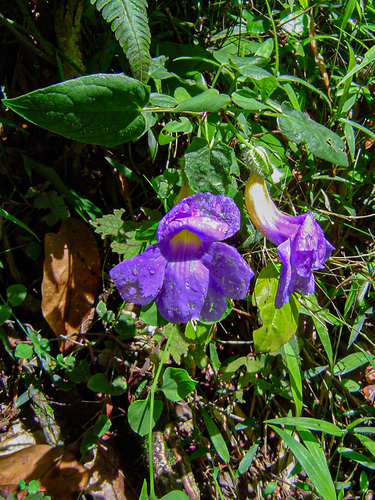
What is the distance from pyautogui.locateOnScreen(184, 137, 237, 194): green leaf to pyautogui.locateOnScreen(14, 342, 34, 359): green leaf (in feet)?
3.44

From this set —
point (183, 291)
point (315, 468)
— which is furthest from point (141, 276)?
point (315, 468)

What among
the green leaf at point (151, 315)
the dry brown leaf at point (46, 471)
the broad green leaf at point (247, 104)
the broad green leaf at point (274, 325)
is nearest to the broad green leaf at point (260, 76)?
the broad green leaf at point (247, 104)

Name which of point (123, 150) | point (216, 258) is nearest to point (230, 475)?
point (216, 258)

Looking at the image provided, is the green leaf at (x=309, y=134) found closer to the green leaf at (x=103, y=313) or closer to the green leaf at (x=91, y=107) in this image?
the green leaf at (x=91, y=107)

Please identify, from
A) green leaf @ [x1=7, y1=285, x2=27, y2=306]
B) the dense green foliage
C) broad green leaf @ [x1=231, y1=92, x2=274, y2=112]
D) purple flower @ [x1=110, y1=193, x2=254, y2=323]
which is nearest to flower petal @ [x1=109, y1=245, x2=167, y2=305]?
purple flower @ [x1=110, y1=193, x2=254, y2=323]

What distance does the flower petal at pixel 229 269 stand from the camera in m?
1.07

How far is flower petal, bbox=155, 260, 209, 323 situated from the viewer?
114cm

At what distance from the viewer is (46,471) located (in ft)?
5.22

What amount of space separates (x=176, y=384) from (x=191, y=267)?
0.49m

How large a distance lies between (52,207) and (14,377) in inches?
31.3

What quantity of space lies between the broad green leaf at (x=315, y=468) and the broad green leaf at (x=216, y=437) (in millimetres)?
→ 319

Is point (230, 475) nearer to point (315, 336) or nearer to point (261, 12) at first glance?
point (315, 336)

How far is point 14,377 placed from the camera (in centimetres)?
173

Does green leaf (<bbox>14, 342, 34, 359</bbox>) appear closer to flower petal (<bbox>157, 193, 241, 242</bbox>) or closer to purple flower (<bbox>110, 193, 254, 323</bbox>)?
purple flower (<bbox>110, 193, 254, 323</bbox>)
